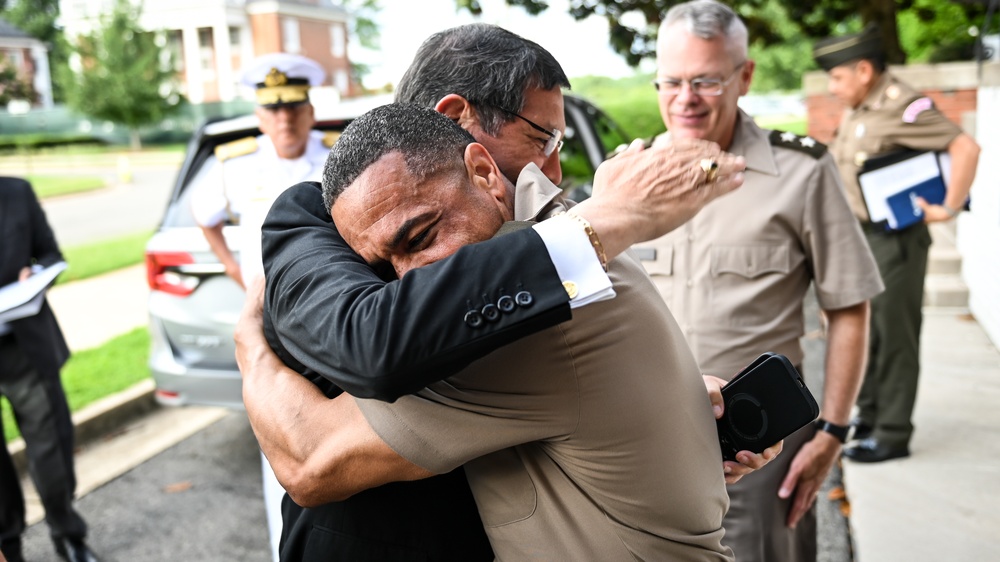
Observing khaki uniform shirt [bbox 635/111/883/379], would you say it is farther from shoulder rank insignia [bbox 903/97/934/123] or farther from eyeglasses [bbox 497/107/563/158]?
shoulder rank insignia [bbox 903/97/934/123]

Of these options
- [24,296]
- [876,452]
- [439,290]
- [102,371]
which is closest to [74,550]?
[24,296]

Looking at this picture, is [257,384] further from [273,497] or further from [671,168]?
[273,497]

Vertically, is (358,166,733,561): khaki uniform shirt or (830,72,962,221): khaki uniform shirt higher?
(830,72,962,221): khaki uniform shirt

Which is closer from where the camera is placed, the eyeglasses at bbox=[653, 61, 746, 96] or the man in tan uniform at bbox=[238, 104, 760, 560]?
the man in tan uniform at bbox=[238, 104, 760, 560]

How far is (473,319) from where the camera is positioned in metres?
1.06

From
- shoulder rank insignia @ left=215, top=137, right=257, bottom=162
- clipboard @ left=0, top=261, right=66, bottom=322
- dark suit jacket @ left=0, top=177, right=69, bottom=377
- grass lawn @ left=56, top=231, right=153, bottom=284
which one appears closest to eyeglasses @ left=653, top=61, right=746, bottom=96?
shoulder rank insignia @ left=215, top=137, right=257, bottom=162

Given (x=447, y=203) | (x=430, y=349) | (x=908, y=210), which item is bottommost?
(x=908, y=210)

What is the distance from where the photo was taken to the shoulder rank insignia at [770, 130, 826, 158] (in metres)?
2.55

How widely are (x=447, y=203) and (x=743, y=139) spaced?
5.53 feet

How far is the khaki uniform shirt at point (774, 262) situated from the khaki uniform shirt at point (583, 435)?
1192 millimetres

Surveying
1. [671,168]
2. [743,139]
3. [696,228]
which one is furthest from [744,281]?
[671,168]

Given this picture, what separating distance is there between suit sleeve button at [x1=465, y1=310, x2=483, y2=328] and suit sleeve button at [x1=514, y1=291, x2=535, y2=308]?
5cm

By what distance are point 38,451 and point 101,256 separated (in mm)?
9082

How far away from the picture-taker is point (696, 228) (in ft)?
8.65
